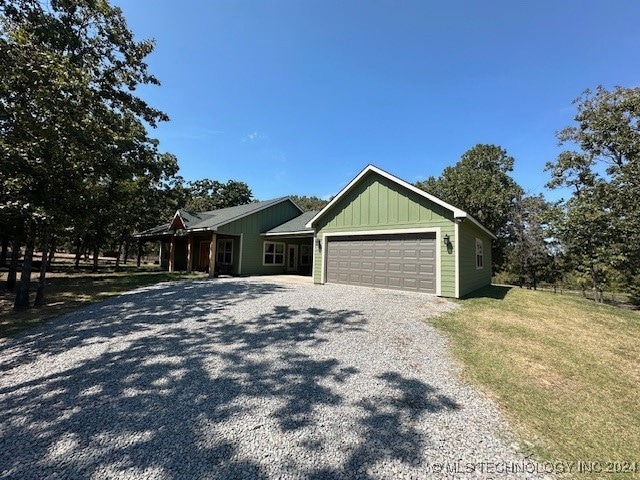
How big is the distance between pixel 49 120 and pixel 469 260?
1441 cm

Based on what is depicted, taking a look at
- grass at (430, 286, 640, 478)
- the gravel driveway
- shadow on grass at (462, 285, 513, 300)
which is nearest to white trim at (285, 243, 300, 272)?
shadow on grass at (462, 285, 513, 300)

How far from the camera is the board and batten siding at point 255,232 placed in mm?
17438

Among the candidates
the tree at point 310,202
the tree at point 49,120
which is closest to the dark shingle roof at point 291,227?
the tree at point 49,120

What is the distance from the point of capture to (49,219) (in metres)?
7.72

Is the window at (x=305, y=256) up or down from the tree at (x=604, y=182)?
down

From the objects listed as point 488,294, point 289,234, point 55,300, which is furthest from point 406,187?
point 55,300

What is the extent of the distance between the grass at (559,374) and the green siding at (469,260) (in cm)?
203

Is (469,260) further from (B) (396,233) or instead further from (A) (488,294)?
(B) (396,233)

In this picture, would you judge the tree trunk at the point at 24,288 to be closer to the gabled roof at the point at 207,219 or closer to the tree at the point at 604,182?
the gabled roof at the point at 207,219

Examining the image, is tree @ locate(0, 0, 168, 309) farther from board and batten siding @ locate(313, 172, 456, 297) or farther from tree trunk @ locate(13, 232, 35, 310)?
board and batten siding @ locate(313, 172, 456, 297)

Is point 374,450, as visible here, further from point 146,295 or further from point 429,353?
point 146,295

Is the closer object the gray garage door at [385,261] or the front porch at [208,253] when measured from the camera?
the gray garage door at [385,261]

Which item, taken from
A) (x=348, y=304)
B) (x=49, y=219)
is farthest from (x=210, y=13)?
(x=348, y=304)

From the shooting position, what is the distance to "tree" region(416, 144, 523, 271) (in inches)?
941
